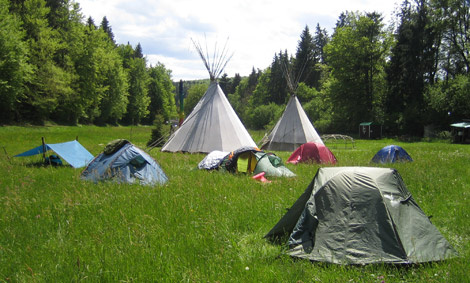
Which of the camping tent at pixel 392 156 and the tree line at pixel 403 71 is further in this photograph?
the tree line at pixel 403 71

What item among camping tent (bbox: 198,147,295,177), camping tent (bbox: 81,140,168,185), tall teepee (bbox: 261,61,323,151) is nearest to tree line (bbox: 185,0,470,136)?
tall teepee (bbox: 261,61,323,151)

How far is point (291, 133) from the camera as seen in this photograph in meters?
18.7

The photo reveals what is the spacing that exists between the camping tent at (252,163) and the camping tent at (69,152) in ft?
13.2

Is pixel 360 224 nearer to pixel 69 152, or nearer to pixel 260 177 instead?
pixel 260 177

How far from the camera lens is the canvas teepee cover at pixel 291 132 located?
60.2 ft

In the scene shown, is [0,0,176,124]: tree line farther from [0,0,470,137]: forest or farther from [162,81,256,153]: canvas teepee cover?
A: [162,81,256,153]: canvas teepee cover

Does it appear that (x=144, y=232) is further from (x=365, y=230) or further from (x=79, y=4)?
(x=79, y=4)

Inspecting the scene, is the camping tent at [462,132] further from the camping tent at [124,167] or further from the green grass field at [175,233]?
the camping tent at [124,167]

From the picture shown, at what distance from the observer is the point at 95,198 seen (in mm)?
5711

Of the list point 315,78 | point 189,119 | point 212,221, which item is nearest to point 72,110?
point 189,119

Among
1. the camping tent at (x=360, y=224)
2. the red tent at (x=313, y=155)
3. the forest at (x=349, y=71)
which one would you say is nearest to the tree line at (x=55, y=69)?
the forest at (x=349, y=71)

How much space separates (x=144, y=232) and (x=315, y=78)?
53754mm

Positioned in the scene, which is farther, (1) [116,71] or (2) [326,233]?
(1) [116,71]

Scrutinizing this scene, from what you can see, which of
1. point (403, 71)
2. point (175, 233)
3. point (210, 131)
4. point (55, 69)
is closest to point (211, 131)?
point (210, 131)
